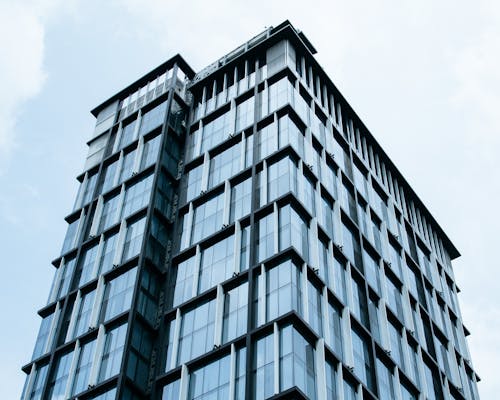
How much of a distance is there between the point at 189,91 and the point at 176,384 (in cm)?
4010

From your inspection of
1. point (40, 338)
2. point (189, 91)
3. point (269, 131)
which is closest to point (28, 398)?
point (40, 338)

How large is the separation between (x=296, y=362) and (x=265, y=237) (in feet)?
43.6

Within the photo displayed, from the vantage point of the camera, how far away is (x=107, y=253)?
77.5 m

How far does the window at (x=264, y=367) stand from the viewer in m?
55.7

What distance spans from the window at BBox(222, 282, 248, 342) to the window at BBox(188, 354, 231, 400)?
1.98 meters

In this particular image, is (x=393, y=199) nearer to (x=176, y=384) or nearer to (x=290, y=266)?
(x=290, y=266)

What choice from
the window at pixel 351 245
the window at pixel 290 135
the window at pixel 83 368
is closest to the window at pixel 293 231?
the window at pixel 351 245

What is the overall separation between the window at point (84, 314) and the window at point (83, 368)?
2349mm

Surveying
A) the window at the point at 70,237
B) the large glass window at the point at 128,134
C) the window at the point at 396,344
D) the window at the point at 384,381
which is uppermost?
the large glass window at the point at 128,134

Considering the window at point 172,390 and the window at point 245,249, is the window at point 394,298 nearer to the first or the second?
the window at point 245,249

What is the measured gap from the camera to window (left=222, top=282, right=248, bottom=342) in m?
61.6

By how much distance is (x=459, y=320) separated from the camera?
316 feet

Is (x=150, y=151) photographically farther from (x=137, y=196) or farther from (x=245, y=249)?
(x=245, y=249)

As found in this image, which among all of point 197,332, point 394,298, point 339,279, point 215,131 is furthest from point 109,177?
point 394,298
